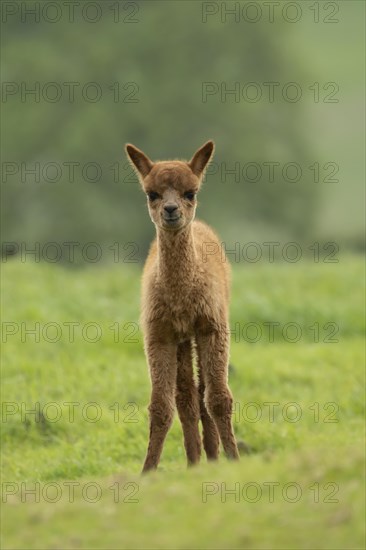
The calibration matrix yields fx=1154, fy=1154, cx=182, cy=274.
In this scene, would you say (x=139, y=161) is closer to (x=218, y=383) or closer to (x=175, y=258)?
(x=175, y=258)

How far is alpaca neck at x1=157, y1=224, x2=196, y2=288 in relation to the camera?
953 centimetres

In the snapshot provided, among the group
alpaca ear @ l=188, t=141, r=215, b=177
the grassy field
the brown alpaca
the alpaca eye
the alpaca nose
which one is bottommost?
the grassy field

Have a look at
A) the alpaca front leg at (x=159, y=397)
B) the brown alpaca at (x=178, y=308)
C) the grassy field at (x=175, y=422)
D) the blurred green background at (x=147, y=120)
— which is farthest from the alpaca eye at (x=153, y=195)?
the blurred green background at (x=147, y=120)

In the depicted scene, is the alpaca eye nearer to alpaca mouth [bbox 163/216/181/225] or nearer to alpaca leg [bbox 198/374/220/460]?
alpaca mouth [bbox 163/216/181/225]

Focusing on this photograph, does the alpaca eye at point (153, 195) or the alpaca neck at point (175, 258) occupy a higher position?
the alpaca eye at point (153, 195)

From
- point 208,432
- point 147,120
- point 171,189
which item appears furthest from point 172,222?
point 147,120

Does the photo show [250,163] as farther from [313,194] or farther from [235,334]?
[235,334]

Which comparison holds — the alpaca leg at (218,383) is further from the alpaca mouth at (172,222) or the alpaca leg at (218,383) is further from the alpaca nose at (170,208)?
the alpaca nose at (170,208)

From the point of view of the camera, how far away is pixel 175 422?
12.5 meters

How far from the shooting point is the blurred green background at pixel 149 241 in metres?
7.50

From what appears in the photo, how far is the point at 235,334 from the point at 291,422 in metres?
5.75

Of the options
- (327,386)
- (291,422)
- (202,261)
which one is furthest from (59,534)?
(327,386)

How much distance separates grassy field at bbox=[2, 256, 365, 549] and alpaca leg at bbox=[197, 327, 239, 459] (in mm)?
313

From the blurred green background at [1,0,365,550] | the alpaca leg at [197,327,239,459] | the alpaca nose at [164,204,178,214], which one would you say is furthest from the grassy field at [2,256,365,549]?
the alpaca nose at [164,204,178,214]
